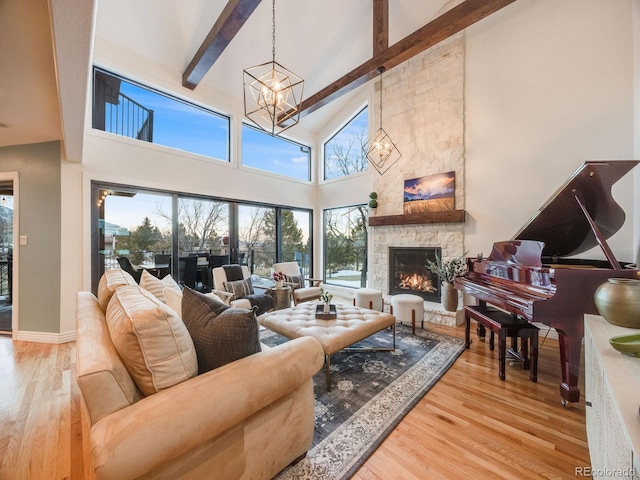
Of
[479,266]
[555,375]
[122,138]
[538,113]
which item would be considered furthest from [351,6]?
[555,375]

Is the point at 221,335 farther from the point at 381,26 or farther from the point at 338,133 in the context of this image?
the point at 338,133

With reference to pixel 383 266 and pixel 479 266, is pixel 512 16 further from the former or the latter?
pixel 383 266

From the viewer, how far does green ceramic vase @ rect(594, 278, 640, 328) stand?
4.18 ft

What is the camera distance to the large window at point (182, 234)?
352cm

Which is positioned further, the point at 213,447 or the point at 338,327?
the point at 338,327

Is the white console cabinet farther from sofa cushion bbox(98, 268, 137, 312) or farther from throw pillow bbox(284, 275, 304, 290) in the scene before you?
throw pillow bbox(284, 275, 304, 290)

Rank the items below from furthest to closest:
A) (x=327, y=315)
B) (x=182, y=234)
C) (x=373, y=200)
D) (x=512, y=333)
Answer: (x=373, y=200)
(x=182, y=234)
(x=327, y=315)
(x=512, y=333)

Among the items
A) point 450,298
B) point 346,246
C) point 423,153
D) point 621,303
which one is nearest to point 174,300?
point 621,303

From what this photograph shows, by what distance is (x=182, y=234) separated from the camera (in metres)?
4.16

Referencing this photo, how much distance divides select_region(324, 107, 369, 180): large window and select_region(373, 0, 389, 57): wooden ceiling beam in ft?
5.60

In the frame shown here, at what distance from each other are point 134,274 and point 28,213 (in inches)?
53.8

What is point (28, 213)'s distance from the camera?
3.19 meters

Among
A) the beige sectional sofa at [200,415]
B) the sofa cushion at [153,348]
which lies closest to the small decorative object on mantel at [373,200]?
the beige sectional sofa at [200,415]

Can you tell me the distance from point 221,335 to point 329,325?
143 cm
